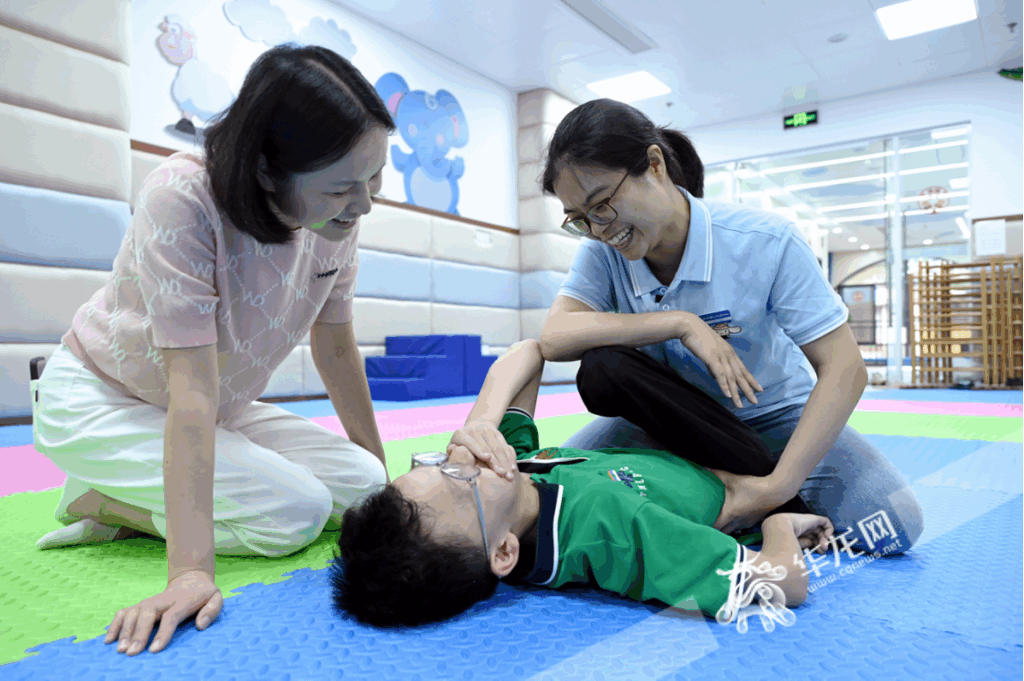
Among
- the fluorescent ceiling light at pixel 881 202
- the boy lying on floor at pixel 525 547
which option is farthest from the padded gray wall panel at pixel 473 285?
the boy lying on floor at pixel 525 547

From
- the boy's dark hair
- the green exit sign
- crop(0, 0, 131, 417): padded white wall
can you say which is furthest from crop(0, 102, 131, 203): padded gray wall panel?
the green exit sign

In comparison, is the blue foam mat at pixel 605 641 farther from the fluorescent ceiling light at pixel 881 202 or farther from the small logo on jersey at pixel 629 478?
the fluorescent ceiling light at pixel 881 202

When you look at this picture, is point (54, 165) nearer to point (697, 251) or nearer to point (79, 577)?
point (79, 577)

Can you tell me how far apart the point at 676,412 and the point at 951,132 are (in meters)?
7.75

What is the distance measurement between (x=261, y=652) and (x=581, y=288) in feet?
3.45

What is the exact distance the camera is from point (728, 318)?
4.79 ft

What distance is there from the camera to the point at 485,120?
7.29 m

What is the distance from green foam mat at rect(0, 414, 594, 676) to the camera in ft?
3.53

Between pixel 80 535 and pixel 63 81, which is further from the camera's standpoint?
pixel 63 81

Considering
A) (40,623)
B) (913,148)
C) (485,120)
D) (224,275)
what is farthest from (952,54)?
(40,623)

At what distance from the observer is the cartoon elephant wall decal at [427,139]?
6.25 metres

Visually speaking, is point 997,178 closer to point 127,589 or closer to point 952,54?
point 952,54

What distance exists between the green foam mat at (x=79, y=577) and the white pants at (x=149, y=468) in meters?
0.07

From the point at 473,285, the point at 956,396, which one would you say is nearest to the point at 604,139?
the point at 473,285
